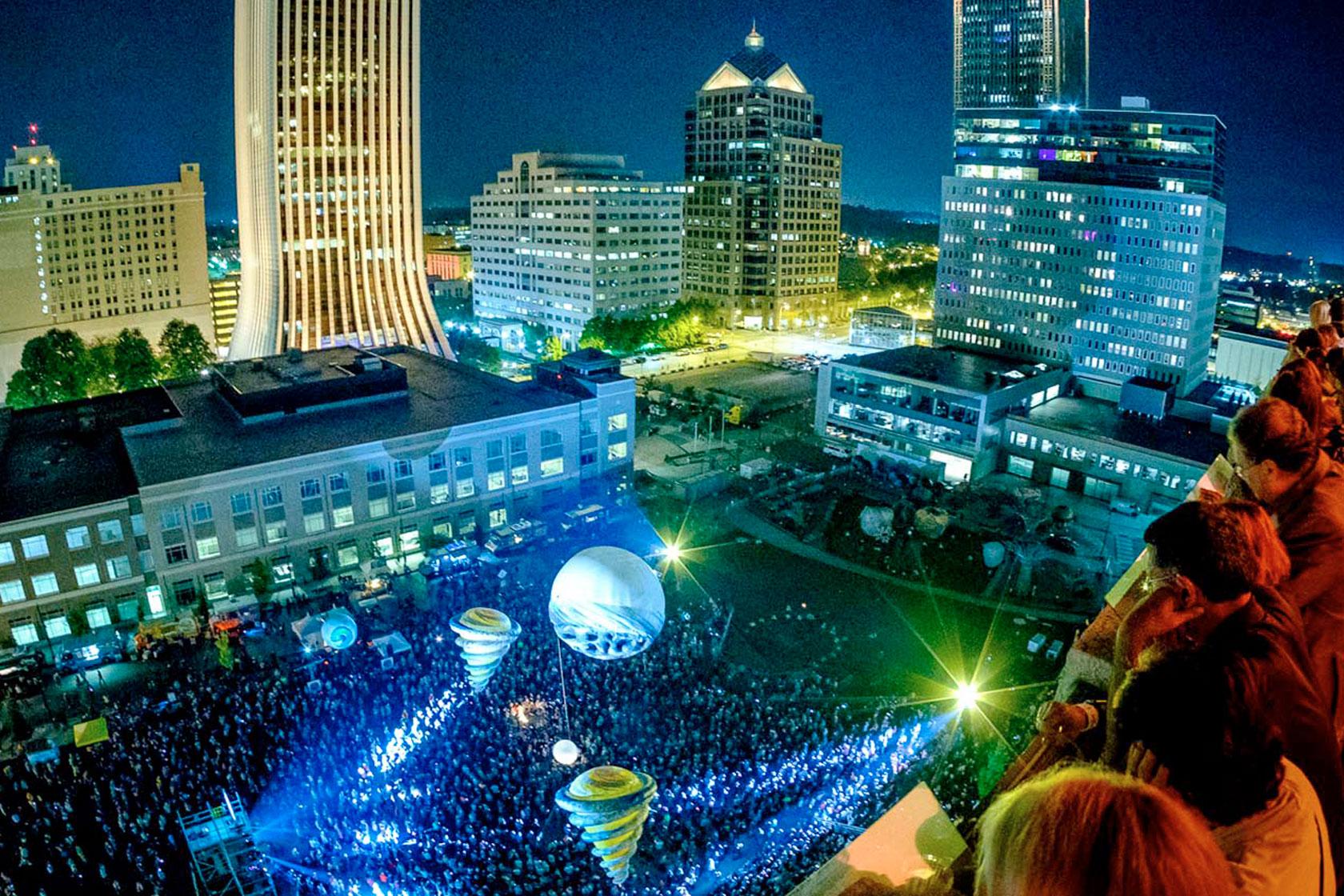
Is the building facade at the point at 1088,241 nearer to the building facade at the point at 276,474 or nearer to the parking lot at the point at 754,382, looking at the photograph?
the parking lot at the point at 754,382

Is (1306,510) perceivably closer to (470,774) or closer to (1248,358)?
(470,774)

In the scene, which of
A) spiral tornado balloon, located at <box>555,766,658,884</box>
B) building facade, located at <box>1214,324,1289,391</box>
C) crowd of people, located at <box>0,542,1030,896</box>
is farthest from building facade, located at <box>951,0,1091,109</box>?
spiral tornado balloon, located at <box>555,766,658,884</box>

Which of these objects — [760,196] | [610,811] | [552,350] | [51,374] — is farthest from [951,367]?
[51,374]

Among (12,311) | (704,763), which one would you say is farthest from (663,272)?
(704,763)

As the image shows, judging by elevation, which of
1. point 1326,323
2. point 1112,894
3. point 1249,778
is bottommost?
point 1249,778

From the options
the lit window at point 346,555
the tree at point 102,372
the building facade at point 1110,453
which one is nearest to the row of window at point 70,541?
the lit window at point 346,555

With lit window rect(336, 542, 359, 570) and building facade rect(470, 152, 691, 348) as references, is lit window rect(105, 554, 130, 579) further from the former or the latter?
building facade rect(470, 152, 691, 348)

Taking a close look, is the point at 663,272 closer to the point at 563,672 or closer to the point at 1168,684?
the point at 563,672
